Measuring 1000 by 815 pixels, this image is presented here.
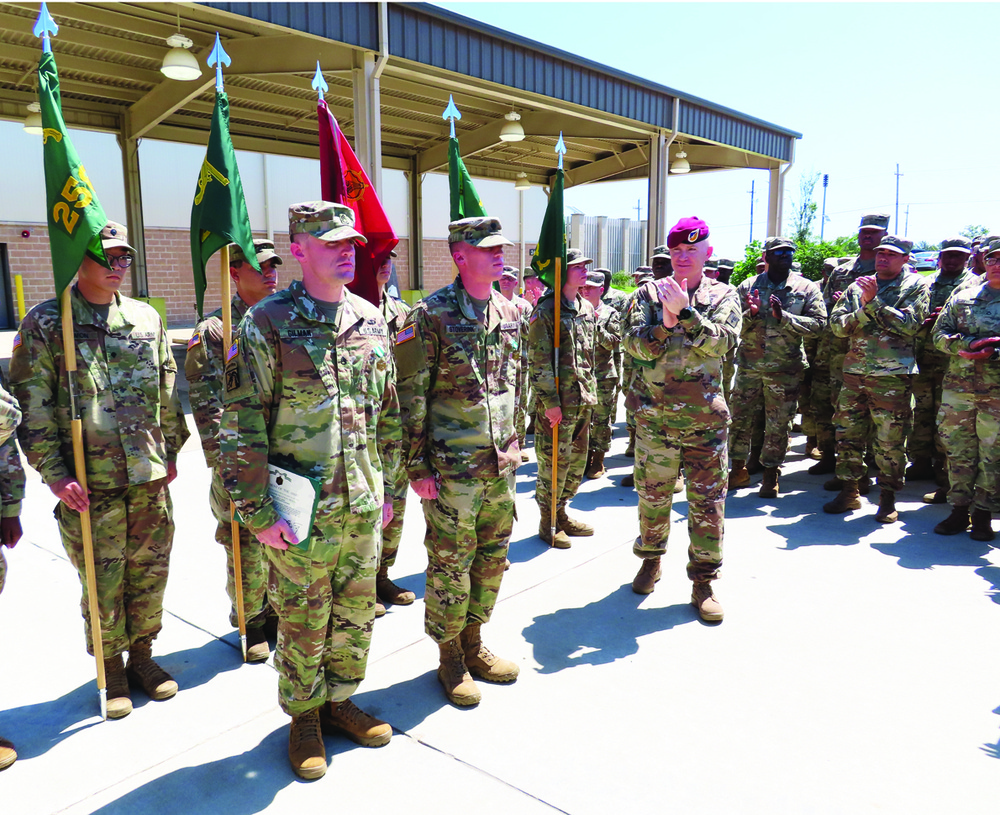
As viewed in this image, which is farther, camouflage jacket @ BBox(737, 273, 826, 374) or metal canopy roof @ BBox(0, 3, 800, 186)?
metal canopy roof @ BBox(0, 3, 800, 186)

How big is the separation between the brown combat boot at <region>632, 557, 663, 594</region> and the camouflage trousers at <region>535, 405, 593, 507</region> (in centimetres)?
104

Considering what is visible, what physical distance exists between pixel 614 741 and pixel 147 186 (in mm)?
18988

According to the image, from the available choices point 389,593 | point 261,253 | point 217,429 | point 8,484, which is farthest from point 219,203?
point 389,593

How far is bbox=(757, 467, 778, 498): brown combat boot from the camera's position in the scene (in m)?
6.34

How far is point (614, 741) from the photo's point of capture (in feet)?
9.52

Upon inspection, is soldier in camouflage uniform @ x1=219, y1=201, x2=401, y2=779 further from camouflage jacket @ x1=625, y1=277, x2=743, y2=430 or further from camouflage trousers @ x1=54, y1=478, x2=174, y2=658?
camouflage jacket @ x1=625, y1=277, x2=743, y2=430

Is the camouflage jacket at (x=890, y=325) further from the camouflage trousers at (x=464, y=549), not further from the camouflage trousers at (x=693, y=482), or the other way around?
the camouflage trousers at (x=464, y=549)

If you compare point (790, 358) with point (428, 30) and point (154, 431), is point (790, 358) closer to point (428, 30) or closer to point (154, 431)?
point (154, 431)

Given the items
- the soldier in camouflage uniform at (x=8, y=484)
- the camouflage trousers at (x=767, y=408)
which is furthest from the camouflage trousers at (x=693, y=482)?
the soldier in camouflage uniform at (x=8, y=484)

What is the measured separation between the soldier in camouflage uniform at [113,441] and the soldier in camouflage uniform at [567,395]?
8.45 feet

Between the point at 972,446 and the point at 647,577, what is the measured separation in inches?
112

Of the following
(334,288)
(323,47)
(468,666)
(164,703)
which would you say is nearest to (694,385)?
(468,666)

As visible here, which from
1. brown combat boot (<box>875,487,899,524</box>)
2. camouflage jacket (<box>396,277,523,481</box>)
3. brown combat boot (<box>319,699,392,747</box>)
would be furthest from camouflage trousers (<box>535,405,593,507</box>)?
brown combat boot (<box>319,699,392,747</box>)

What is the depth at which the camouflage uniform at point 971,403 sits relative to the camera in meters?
5.10
